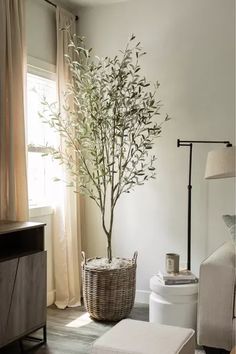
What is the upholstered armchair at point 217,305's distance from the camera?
2650 mm

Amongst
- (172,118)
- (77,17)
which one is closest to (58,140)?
(172,118)

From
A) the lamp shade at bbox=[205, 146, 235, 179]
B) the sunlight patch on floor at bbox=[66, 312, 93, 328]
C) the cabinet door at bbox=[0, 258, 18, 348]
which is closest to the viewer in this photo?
the cabinet door at bbox=[0, 258, 18, 348]

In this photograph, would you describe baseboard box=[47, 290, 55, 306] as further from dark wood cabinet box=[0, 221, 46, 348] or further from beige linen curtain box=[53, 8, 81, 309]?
dark wood cabinet box=[0, 221, 46, 348]

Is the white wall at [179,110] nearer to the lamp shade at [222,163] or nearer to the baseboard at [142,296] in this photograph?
the baseboard at [142,296]


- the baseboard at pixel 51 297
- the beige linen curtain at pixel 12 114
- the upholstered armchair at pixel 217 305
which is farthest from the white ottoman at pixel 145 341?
the baseboard at pixel 51 297

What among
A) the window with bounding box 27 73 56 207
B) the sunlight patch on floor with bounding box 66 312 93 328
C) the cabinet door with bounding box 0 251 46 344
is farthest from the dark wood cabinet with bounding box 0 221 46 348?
the window with bounding box 27 73 56 207

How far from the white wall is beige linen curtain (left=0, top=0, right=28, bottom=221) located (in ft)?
3.72

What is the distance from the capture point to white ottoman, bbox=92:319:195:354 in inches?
76.7

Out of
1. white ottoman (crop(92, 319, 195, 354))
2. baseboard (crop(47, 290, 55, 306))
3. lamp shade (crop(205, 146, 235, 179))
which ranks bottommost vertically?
baseboard (crop(47, 290, 55, 306))

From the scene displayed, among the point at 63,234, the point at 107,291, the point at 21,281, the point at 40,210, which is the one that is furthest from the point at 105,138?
the point at 21,281

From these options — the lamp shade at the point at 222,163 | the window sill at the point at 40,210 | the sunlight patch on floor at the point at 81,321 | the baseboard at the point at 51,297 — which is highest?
the lamp shade at the point at 222,163

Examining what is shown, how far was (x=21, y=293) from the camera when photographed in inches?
110

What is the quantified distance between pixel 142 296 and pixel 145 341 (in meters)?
2.00

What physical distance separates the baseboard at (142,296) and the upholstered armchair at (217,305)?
4.05 feet
